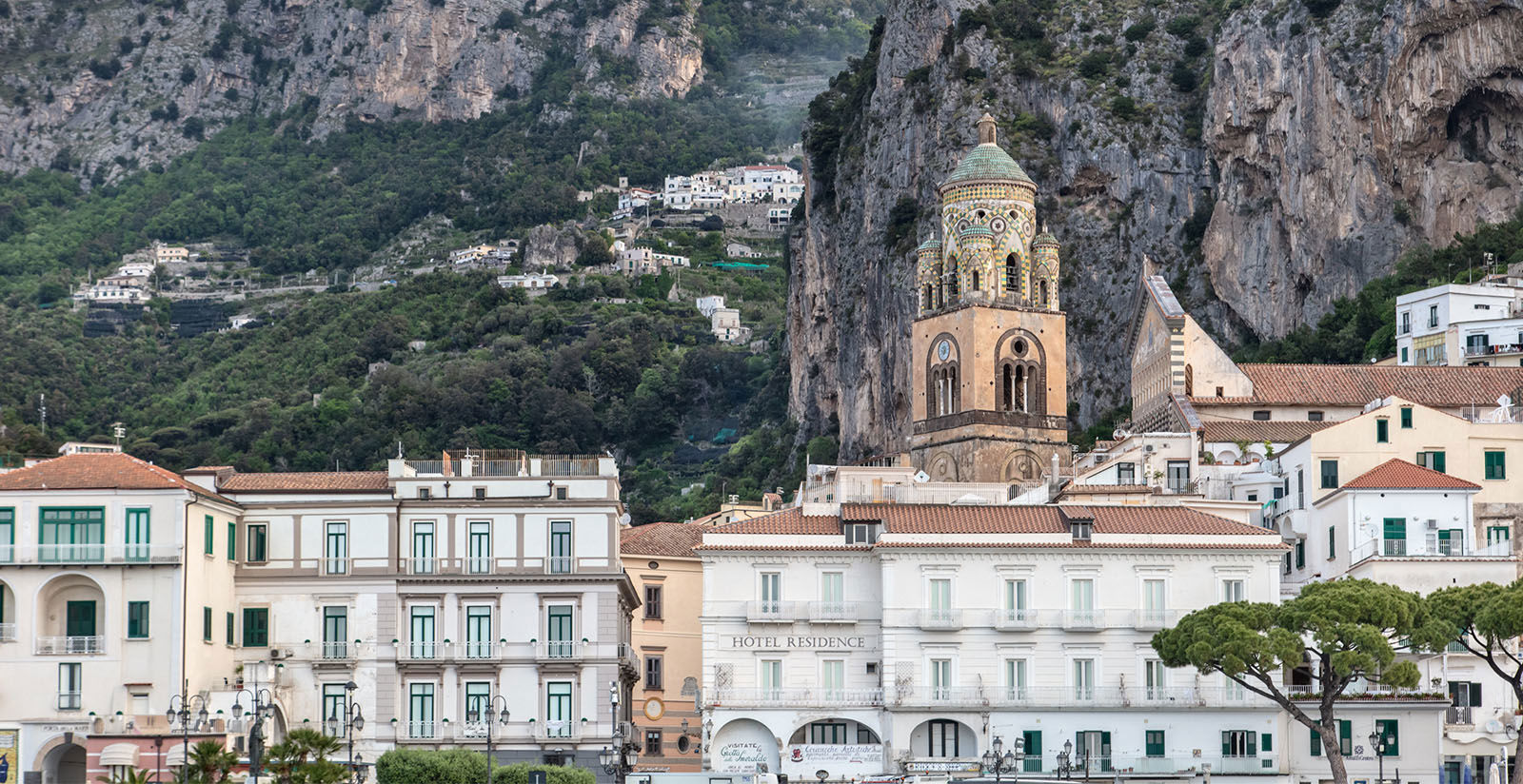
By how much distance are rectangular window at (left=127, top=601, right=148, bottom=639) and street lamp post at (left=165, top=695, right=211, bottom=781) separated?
219cm

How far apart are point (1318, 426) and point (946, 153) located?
61.2m

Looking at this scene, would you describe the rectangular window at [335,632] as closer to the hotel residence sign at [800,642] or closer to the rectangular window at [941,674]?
the hotel residence sign at [800,642]

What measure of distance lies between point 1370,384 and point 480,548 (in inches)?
1451

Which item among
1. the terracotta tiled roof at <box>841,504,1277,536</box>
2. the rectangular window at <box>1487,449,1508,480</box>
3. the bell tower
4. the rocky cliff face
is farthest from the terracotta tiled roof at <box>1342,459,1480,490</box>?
the rocky cliff face

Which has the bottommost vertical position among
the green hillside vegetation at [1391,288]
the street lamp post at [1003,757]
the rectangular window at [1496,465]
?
the street lamp post at [1003,757]

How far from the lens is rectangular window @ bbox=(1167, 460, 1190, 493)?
84875 millimetres

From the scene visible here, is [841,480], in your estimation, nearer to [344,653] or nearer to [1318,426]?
[1318,426]

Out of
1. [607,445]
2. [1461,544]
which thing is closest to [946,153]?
[607,445]

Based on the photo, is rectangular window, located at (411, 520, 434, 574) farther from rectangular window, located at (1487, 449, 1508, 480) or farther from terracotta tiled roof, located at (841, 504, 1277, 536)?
rectangular window, located at (1487, 449, 1508, 480)

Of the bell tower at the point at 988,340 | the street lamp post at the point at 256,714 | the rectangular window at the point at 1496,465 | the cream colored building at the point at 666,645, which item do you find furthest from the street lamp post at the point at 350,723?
the rectangular window at the point at 1496,465

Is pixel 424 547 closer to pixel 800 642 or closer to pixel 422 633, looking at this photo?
pixel 422 633

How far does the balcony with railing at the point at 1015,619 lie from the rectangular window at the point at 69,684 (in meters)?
24.5

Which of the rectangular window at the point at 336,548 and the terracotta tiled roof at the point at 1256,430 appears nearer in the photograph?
the rectangular window at the point at 336,548

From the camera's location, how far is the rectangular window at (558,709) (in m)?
69.9
